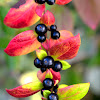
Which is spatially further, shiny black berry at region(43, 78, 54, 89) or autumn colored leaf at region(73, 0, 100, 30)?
autumn colored leaf at region(73, 0, 100, 30)

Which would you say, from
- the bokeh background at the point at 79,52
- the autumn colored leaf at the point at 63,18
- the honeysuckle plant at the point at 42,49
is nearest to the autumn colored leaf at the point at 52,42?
the honeysuckle plant at the point at 42,49

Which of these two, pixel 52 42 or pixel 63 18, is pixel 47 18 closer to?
pixel 52 42

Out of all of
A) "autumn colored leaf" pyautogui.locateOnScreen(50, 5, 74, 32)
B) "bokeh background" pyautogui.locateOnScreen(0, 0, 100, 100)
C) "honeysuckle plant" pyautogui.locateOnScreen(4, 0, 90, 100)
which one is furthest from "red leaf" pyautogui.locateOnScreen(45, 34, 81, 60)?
"autumn colored leaf" pyautogui.locateOnScreen(50, 5, 74, 32)

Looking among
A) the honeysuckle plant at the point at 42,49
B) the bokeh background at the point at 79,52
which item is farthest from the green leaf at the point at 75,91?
the bokeh background at the point at 79,52

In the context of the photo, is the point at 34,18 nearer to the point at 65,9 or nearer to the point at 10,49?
the point at 10,49

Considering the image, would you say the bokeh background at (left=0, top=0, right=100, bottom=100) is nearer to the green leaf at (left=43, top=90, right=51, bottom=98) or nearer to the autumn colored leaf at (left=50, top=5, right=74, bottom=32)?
the autumn colored leaf at (left=50, top=5, right=74, bottom=32)

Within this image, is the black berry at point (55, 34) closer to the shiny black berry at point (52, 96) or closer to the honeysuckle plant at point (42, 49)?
the honeysuckle plant at point (42, 49)

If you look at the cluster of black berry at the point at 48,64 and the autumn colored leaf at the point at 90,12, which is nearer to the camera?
the cluster of black berry at the point at 48,64

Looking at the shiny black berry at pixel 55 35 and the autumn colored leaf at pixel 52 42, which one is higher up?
the shiny black berry at pixel 55 35
